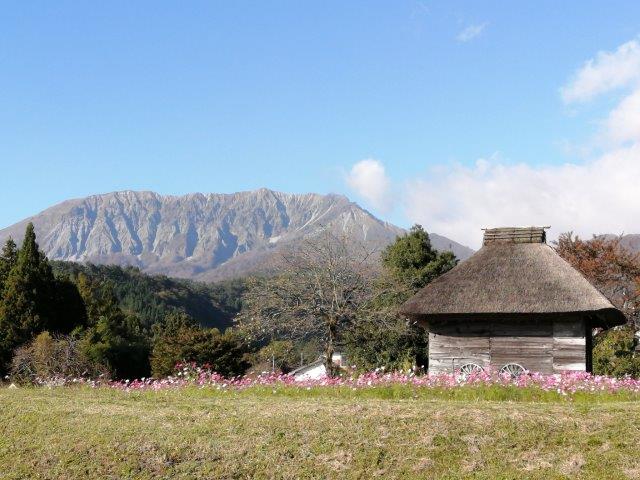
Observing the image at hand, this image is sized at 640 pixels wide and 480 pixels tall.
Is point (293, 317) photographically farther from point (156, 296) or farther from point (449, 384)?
point (156, 296)

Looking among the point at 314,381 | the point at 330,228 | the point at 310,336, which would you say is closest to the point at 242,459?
the point at 314,381

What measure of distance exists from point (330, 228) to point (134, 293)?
9143cm

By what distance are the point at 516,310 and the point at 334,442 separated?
38.5ft

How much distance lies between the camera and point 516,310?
739 inches

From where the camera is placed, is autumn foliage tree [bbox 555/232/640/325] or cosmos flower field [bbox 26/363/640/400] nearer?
cosmos flower field [bbox 26/363/640/400]

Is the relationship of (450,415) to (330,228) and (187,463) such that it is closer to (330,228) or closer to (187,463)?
(187,463)

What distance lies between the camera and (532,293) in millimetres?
19141

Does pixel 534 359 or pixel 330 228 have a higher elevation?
pixel 330 228

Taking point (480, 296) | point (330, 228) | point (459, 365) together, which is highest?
point (330, 228)

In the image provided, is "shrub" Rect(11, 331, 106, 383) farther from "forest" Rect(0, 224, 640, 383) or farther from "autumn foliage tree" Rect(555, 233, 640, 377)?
"autumn foliage tree" Rect(555, 233, 640, 377)

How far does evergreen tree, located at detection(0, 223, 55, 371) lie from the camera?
151ft

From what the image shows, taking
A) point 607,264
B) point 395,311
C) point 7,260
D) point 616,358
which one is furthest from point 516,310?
point 7,260

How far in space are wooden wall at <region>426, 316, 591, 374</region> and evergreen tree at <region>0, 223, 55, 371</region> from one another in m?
32.8

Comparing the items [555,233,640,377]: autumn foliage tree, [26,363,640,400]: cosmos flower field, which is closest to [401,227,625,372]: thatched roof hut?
[26,363,640,400]: cosmos flower field
